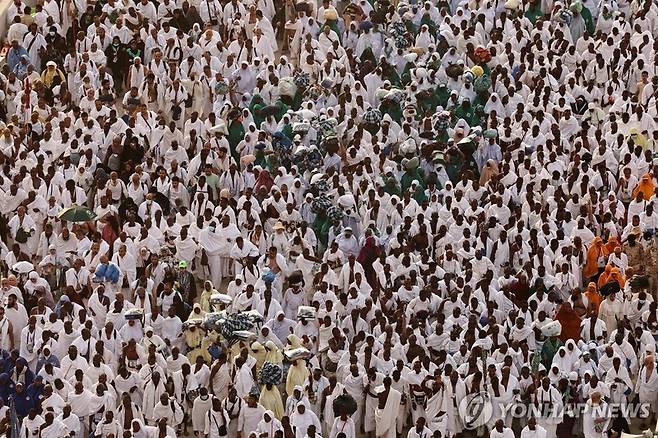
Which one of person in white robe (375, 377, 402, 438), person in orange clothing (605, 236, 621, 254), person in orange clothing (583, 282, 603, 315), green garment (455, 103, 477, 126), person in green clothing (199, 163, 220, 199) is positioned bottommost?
person in white robe (375, 377, 402, 438)

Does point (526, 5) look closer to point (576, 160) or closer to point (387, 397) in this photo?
A: point (576, 160)

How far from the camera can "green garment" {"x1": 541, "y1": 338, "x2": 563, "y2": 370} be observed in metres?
27.7

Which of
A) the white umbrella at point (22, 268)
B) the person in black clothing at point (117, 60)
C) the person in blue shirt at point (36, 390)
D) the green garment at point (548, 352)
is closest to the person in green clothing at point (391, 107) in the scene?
the person in black clothing at point (117, 60)

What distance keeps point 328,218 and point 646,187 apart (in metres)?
4.63

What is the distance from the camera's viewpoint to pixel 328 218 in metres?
30.5

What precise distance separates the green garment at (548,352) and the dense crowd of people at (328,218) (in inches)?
1.2

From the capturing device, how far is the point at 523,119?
3316 cm

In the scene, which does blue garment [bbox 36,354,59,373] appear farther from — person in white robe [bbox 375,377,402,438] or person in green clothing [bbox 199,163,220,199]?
person in green clothing [bbox 199,163,220,199]

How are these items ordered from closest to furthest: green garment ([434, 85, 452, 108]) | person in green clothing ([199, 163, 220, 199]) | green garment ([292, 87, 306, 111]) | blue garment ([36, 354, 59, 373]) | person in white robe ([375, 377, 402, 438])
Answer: person in white robe ([375, 377, 402, 438])
blue garment ([36, 354, 59, 373])
person in green clothing ([199, 163, 220, 199])
green garment ([292, 87, 306, 111])
green garment ([434, 85, 452, 108])

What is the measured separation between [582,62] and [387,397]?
396 inches

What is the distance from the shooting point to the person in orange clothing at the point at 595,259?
29.5 metres

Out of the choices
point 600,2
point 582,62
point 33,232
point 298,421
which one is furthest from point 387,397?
point 600,2

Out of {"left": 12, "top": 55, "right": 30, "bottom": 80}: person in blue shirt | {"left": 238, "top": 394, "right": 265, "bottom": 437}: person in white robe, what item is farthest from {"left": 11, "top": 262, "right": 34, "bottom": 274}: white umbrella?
{"left": 12, "top": 55, "right": 30, "bottom": 80}: person in blue shirt

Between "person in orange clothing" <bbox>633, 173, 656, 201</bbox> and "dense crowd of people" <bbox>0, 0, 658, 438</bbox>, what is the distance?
40 millimetres
